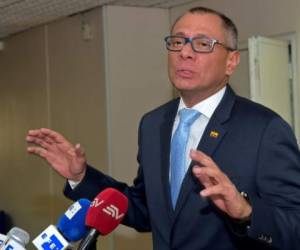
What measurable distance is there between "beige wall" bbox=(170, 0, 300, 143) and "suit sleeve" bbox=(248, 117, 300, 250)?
1.49 metres

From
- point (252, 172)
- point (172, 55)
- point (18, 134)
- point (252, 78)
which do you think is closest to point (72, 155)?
point (172, 55)

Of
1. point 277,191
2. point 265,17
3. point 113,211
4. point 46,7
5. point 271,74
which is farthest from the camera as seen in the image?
point 46,7

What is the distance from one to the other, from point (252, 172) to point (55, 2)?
2.37 metres

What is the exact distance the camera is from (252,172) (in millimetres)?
1421

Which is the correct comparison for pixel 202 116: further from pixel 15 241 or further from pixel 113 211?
pixel 15 241

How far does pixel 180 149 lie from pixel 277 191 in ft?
1.09

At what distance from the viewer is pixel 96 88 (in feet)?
12.0

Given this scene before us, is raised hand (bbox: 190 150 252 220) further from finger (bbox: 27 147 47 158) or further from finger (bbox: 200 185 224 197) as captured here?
finger (bbox: 27 147 47 158)

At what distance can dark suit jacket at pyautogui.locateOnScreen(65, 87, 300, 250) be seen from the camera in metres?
1.29

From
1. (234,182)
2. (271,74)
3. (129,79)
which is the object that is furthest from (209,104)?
(129,79)

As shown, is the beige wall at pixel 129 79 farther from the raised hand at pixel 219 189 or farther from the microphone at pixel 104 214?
the raised hand at pixel 219 189

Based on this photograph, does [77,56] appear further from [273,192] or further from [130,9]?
[273,192]

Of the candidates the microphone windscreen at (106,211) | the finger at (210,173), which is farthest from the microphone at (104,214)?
the finger at (210,173)

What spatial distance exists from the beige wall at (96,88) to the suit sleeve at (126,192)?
180 cm
